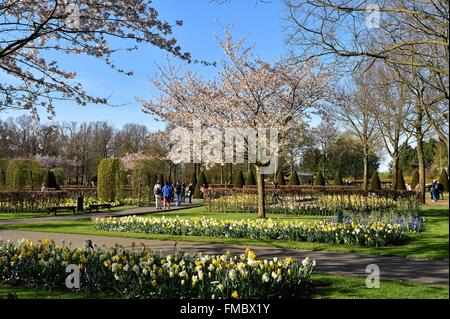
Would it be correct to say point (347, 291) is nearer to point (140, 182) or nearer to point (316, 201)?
point (316, 201)

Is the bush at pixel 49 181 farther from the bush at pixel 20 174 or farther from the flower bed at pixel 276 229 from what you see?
the flower bed at pixel 276 229

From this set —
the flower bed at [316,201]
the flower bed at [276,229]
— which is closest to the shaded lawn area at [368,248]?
the flower bed at [276,229]

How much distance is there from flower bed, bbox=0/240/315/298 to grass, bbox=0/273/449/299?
0.21 m

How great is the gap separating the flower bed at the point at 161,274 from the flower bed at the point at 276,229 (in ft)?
14.7

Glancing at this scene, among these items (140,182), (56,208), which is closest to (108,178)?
(140,182)

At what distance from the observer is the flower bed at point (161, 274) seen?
17.8ft

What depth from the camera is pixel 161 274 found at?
564 cm

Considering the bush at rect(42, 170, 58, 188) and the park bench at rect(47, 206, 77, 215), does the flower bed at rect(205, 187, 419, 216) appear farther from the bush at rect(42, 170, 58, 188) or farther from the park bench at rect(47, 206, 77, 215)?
the bush at rect(42, 170, 58, 188)

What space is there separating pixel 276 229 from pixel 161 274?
6210 millimetres

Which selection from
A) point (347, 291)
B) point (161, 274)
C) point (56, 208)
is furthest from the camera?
point (56, 208)
